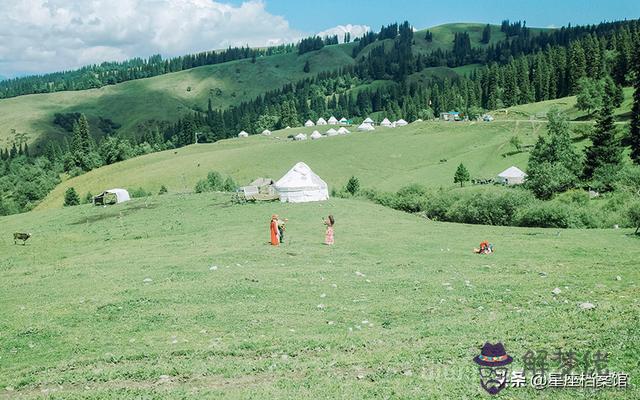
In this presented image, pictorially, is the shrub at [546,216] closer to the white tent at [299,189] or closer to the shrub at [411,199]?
the shrub at [411,199]

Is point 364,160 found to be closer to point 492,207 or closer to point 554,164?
point 554,164

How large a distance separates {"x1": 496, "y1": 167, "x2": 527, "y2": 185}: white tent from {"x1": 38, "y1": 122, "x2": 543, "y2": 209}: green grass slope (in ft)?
19.5

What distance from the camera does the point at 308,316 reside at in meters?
14.4

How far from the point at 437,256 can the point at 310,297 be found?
9.54 m

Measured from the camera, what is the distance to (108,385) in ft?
33.5

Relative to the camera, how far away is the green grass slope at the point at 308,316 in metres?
9.80

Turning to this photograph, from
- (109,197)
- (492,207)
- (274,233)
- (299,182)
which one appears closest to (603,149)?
(492,207)

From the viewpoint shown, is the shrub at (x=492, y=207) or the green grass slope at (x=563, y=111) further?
the green grass slope at (x=563, y=111)

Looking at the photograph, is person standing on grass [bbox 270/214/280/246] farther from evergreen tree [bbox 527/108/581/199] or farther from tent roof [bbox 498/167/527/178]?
tent roof [bbox 498/167/527/178]

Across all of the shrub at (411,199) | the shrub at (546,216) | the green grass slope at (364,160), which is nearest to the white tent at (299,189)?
the shrub at (411,199)

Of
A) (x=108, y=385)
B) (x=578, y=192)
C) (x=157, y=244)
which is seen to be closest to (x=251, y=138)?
(x=578, y=192)

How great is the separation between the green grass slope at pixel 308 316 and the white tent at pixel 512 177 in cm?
4650

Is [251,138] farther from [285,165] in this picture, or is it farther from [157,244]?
[157,244]

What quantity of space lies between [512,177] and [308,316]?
6733 cm
